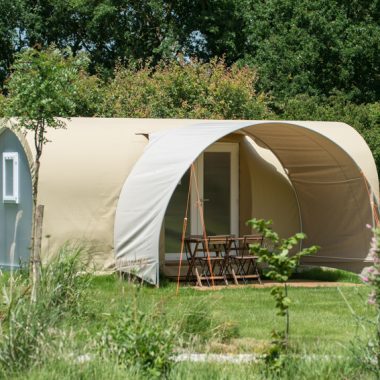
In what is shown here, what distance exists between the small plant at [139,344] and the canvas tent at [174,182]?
5087 millimetres

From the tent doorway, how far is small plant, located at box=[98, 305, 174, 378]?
285 inches

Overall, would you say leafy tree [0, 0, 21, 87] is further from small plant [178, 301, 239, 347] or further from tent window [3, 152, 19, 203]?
small plant [178, 301, 239, 347]

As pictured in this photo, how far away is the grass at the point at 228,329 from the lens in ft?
22.9

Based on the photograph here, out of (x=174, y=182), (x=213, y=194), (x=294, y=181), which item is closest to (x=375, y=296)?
(x=174, y=182)

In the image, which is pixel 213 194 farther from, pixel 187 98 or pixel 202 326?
pixel 202 326

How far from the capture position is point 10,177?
48.4 feet

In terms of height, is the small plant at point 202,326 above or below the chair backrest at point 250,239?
below

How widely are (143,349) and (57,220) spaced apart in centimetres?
681

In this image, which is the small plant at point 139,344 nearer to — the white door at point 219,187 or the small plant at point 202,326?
the small plant at point 202,326

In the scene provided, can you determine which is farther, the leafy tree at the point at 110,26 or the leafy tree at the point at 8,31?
the leafy tree at the point at 8,31

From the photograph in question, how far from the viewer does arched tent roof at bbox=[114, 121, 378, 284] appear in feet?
42.3

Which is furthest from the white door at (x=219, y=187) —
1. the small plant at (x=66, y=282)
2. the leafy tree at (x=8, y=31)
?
the leafy tree at (x=8, y=31)

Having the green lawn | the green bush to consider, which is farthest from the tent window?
the green bush

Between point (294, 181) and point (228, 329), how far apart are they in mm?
7306
